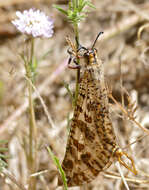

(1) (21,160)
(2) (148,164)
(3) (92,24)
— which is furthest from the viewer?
(3) (92,24)

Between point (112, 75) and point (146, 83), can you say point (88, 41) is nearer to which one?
point (112, 75)

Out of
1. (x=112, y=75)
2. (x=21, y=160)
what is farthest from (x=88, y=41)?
(x=21, y=160)

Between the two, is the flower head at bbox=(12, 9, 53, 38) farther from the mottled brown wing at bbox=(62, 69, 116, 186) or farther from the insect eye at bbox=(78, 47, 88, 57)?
the mottled brown wing at bbox=(62, 69, 116, 186)

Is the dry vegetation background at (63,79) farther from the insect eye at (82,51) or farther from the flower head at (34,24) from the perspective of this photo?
the insect eye at (82,51)

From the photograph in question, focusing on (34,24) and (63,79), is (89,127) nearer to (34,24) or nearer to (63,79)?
(34,24)

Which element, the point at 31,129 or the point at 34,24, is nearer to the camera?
the point at 34,24

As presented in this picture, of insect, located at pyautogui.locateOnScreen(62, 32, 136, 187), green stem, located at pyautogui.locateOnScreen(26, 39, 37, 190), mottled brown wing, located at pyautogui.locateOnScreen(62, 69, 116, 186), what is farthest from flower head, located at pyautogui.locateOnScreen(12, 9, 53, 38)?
mottled brown wing, located at pyautogui.locateOnScreen(62, 69, 116, 186)

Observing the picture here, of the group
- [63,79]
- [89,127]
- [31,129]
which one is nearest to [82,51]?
[89,127]
